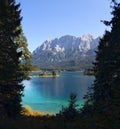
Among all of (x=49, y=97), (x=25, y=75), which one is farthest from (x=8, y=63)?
(x=49, y=97)

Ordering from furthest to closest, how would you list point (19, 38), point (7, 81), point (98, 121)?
point (19, 38) < point (7, 81) < point (98, 121)

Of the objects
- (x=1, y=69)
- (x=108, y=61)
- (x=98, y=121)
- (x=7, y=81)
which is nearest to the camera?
(x=98, y=121)

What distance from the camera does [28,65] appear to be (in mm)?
32000

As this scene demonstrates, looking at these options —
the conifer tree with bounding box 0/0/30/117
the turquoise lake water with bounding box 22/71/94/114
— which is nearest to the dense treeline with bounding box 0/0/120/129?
the conifer tree with bounding box 0/0/30/117

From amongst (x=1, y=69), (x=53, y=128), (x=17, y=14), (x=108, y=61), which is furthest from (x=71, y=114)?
(x=17, y=14)

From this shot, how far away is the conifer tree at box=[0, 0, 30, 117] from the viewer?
24194mm

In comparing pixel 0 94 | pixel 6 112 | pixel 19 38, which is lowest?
pixel 6 112

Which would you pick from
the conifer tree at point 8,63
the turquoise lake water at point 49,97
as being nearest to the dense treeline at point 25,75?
the conifer tree at point 8,63

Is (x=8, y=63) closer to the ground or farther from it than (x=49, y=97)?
farther from it

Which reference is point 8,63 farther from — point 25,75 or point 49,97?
point 49,97

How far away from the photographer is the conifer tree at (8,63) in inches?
953

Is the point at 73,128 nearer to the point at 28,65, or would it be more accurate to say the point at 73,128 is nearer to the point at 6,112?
the point at 6,112

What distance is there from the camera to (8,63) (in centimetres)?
2431

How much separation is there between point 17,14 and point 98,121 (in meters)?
18.0
